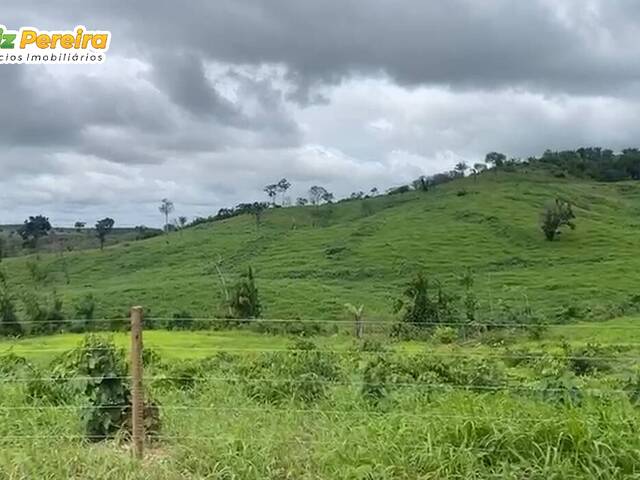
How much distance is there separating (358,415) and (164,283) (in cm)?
5468

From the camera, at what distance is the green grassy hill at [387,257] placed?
162 feet

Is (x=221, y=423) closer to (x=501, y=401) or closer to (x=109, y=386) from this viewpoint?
(x=109, y=386)

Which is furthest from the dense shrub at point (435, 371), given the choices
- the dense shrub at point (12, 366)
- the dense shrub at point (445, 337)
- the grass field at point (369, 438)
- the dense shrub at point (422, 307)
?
the dense shrub at point (422, 307)

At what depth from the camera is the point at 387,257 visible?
6262 cm

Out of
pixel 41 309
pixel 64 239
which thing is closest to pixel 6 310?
pixel 41 309

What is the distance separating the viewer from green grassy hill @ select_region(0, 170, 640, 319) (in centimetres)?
4931

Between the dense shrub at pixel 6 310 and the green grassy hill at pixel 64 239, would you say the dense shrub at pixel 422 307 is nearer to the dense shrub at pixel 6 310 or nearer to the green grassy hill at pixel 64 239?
the dense shrub at pixel 6 310

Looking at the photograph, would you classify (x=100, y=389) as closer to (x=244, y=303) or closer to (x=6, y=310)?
(x=244, y=303)

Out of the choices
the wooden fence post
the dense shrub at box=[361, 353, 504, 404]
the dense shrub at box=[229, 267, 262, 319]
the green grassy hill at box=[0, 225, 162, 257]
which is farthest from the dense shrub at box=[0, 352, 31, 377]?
the green grassy hill at box=[0, 225, 162, 257]

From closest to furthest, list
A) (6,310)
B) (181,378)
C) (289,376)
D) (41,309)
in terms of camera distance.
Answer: (181,378) → (289,376) → (6,310) → (41,309)

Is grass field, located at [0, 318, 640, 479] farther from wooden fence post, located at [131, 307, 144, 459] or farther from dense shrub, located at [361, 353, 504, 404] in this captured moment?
dense shrub, located at [361, 353, 504, 404]

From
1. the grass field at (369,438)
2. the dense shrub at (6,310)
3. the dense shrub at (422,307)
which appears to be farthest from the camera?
the dense shrub at (6,310)

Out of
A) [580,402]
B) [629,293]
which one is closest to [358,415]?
[580,402]

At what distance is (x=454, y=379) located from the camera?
325 inches
